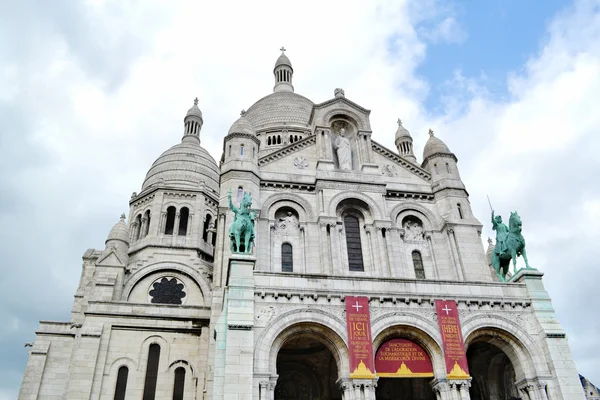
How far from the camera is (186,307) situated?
1128 inches

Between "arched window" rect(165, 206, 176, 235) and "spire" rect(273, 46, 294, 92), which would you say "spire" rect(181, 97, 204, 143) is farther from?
"spire" rect(273, 46, 294, 92)

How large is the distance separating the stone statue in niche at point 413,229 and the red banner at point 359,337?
9.41m

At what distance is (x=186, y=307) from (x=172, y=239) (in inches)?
355

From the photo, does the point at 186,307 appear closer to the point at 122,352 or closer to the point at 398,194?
the point at 122,352

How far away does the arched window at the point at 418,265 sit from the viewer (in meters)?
27.4

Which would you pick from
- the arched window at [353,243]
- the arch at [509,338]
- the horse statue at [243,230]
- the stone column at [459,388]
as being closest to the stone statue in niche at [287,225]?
the arched window at [353,243]

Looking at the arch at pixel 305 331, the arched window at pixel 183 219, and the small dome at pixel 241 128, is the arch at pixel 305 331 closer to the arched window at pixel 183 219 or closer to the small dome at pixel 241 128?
the small dome at pixel 241 128

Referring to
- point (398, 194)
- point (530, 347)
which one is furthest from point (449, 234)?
point (530, 347)

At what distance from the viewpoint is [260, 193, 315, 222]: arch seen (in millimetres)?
27516

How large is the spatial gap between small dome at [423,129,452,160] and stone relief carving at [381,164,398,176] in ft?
8.55

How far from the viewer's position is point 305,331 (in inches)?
775

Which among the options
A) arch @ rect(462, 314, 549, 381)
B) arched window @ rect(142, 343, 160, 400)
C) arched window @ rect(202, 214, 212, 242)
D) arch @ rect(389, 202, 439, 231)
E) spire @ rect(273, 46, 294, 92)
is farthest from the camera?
spire @ rect(273, 46, 294, 92)

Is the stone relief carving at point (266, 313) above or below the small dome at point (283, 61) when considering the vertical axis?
below

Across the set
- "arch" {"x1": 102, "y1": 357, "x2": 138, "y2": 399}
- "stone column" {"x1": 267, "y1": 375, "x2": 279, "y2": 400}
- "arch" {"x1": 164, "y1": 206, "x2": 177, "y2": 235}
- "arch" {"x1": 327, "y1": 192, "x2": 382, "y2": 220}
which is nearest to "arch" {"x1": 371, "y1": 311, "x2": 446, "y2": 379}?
"stone column" {"x1": 267, "y1": 375, "x2": 279, "y2": 400}
